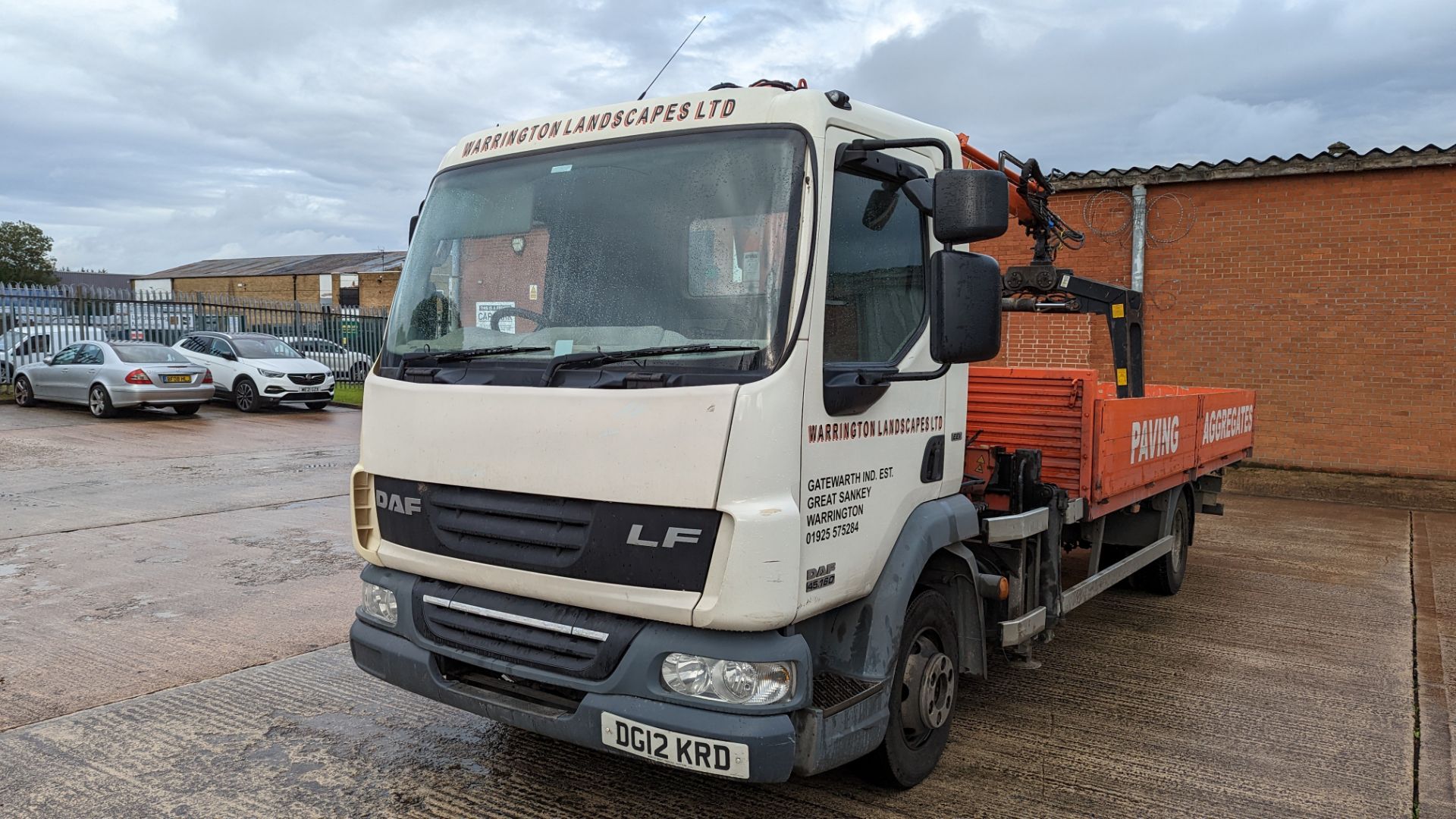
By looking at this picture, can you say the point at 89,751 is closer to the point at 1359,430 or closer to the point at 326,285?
the point at 1359,430

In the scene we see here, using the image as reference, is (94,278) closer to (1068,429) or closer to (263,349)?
(263,349)

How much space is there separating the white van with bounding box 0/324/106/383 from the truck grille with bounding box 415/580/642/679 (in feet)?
66.6

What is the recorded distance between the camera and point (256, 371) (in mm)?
19469

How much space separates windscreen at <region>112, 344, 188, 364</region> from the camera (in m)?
17.8

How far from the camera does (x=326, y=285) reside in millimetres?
57188

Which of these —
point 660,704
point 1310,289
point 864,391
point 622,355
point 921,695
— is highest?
point 1310,289

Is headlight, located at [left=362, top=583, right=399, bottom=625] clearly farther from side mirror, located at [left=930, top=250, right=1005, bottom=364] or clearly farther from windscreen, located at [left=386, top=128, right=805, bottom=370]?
side mirror, located at [left=930, top=250, right=1005, bottom=364]

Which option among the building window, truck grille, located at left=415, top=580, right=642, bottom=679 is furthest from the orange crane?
the building window

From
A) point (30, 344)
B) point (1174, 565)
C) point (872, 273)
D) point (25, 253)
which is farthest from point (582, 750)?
point (25, 253)

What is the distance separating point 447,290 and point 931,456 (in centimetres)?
196

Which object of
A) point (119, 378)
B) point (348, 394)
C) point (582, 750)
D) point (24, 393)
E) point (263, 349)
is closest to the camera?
point (582, 750)

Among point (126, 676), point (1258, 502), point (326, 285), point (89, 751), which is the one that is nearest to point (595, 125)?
point (89, 751)

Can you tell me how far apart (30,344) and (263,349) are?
4755 millimetres

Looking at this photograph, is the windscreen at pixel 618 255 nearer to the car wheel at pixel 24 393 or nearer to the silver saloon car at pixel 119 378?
the silver saloon car at pixel 119 378
